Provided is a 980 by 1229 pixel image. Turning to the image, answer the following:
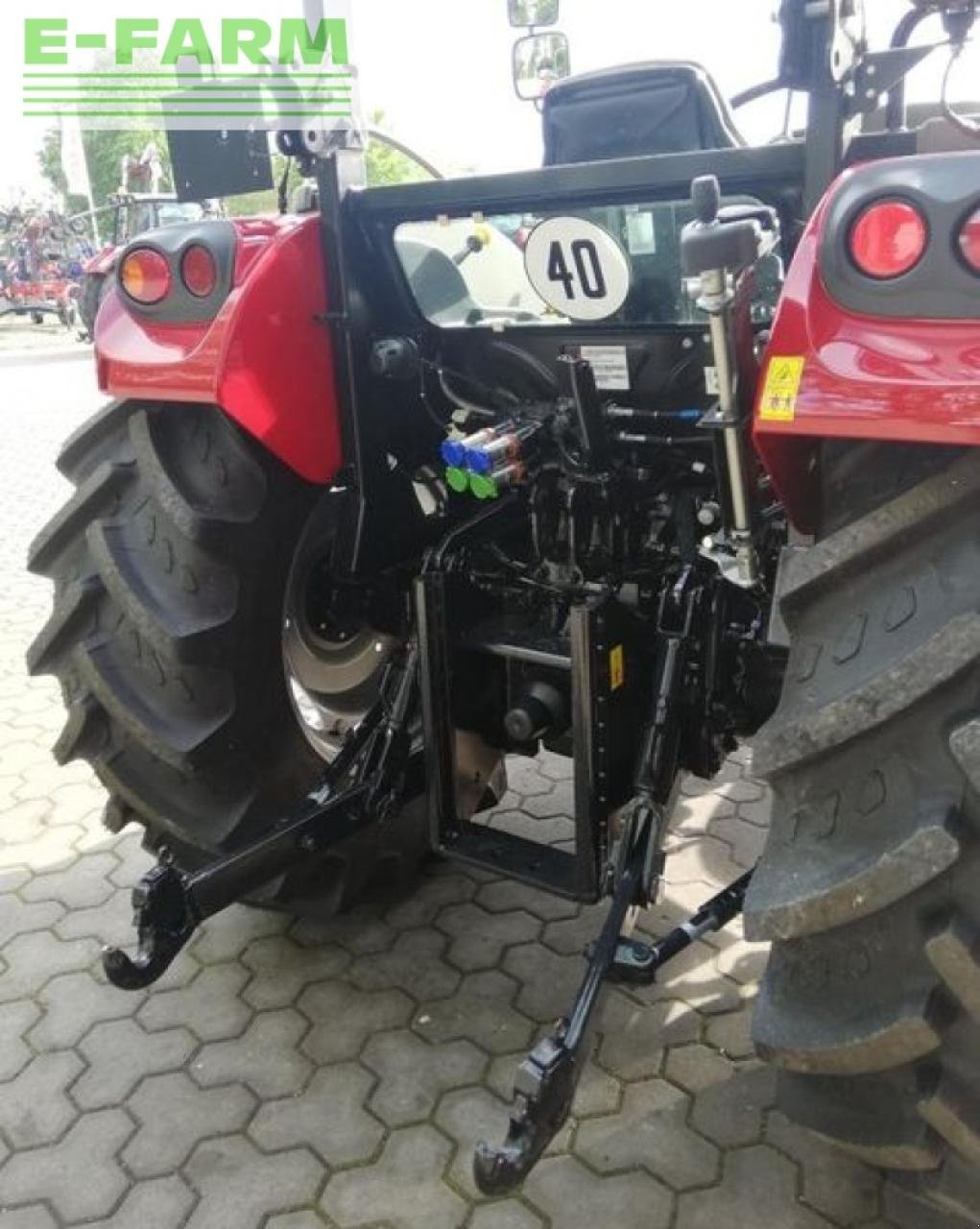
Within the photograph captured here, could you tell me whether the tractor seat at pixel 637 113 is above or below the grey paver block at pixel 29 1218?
above

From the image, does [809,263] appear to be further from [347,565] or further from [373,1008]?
[373,1008]

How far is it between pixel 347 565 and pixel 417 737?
Answer: 40 cm

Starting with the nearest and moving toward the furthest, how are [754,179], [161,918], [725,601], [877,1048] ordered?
1. [877,1048]
2. [754,179]
3. [161,918]
4. [725,601]

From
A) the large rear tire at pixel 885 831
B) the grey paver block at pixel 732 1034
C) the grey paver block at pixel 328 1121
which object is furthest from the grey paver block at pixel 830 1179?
the grey paver block at pixel 328 1121

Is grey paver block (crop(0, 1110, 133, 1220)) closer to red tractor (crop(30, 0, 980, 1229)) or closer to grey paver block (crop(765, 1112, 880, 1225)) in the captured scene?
red tractor (crop(30, 0, 980, 1229))

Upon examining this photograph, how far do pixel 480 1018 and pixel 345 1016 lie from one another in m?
0.30

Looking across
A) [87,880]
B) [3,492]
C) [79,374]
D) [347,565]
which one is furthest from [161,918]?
[79,374]

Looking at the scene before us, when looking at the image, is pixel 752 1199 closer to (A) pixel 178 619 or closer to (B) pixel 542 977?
(B) pixel 542 977

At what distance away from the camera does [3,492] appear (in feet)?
25.9

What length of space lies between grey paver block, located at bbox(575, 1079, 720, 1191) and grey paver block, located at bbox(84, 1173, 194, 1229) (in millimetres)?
729

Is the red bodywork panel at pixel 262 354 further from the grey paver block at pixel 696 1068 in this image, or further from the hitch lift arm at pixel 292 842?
the grey paver block at pixel 696 1068

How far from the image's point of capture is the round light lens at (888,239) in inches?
52.2

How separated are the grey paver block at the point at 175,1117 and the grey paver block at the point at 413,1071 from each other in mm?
263

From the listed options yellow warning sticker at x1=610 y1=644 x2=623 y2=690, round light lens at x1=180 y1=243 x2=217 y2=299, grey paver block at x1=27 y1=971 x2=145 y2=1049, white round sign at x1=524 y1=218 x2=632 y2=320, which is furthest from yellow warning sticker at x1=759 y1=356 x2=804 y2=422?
grey paver block at x1=27 y1=971 x2=145 y2=1049
